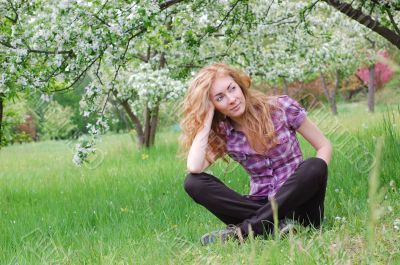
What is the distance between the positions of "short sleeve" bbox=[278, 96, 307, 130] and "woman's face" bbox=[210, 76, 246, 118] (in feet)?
1.00

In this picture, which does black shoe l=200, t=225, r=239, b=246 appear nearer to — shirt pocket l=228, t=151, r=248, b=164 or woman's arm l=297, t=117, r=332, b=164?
shirt pocket l=228, t=151, r=248, b=164

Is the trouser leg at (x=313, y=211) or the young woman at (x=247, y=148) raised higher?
the young woman at (x=247, y=148)

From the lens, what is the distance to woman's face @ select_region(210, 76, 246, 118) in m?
3.63

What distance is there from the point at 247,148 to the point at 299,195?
0.54 meters

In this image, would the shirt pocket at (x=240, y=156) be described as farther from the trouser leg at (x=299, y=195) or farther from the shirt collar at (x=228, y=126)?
the trouser leg at (x=299, y=195)

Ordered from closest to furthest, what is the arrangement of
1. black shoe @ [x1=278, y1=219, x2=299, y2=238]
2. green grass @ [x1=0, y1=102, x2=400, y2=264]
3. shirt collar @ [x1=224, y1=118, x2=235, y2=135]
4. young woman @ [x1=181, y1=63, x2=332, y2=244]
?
green grass @ [x1=0, y1=102, x2=400, y2=264] < black shoe @ [x1=278, y1=219, x2=299, y2=238] < young woman @ [x1=181, y1=63, x2=332, y2=244] < shirt collar @ [x1=224, y1=118, x2=235, y2=135]

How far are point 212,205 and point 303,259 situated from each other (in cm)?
126

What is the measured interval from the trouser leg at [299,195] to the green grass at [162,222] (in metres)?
0.17

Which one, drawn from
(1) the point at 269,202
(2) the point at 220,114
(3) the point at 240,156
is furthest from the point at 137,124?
(1) the point at 269,202

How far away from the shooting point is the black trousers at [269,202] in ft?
11.2

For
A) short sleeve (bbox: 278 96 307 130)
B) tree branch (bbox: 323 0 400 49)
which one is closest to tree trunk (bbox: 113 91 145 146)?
tree branch (bbox: 323 0 400 49)

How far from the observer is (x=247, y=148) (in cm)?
377

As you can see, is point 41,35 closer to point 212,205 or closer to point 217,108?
point 217,108

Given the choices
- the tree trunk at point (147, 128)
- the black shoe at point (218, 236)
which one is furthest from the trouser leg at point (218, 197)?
the tree trunk at point (147, 128)
